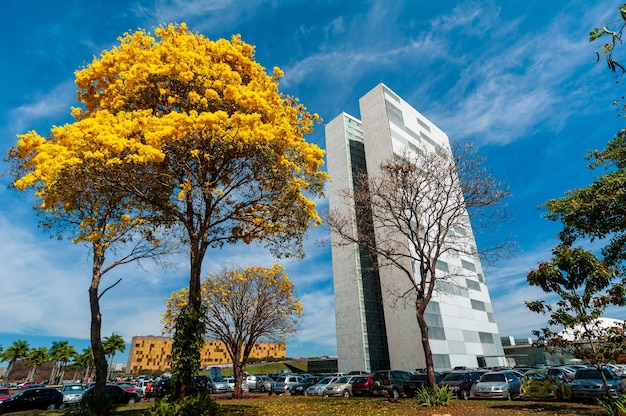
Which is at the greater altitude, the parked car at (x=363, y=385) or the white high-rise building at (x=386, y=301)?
the white high-rise building at (x=386, y=301)

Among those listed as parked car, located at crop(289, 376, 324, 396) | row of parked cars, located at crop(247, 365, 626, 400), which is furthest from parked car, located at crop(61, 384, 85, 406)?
row of parked cars, located at crop(247, 365, 626, 400)

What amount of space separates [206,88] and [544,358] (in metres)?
81.4

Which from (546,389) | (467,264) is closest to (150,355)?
(467,264)

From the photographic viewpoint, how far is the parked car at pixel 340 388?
22.8 metres

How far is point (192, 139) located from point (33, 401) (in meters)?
23.3

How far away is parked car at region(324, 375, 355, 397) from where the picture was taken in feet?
74.9

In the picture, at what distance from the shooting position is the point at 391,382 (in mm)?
21297

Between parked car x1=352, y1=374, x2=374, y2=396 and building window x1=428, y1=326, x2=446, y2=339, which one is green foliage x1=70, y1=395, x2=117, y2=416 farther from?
building window x1=428, y1=326, x2=446, y2=339

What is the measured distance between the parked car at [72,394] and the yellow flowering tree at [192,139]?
2141 centimetres

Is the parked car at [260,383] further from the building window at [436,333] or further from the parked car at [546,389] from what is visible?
the building window at [436,333]

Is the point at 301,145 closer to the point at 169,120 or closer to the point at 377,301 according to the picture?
the point at 169,120

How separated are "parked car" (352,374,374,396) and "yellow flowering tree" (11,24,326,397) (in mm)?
13586

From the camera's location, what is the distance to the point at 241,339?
25.9 m

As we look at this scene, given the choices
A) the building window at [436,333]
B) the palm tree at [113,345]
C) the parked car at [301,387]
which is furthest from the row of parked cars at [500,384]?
the palm tree at [113,345]
